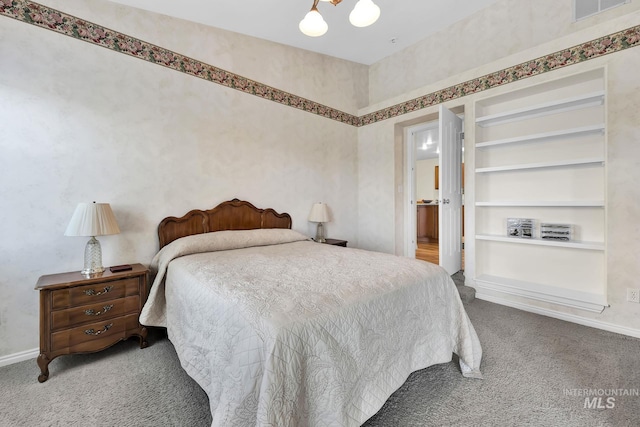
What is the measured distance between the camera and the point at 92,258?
2037 millimetres

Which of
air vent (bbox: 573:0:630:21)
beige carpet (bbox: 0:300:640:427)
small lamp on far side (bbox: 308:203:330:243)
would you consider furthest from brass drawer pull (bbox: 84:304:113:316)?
air vent (bbox: 573:0:630:21)

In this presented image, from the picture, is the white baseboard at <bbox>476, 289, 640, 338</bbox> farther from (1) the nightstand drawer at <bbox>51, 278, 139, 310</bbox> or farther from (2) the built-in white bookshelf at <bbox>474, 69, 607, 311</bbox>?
(1) the nightstand drawer at <bbox>51, 278, 139, 310</bbox>

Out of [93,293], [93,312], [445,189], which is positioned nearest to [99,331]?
[93,312]

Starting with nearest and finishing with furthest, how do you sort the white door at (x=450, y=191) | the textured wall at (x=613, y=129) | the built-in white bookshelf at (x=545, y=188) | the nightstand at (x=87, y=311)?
the nightstand at (x=87, y=311) → the textured wall at (x=613, y=129) → the built-in white bookshelf at (x=545, y=188) → the white door at (x=450, y=191)

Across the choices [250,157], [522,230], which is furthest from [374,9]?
[522,230]

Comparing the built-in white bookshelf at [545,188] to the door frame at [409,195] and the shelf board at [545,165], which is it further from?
the door frame at [409,195]

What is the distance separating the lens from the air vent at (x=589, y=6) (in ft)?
7.98

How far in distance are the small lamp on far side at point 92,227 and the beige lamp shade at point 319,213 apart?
6.83ft

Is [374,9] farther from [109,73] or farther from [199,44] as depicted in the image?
[109,73]

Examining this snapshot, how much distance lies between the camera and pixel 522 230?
2.92m

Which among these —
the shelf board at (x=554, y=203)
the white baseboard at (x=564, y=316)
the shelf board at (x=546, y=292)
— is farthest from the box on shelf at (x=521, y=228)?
the white baseboard at (x=564, y=316)

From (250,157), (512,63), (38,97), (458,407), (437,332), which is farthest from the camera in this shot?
(250,157)

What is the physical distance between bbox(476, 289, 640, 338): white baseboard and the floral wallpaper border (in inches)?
90.8

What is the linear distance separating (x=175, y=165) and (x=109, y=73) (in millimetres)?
862
